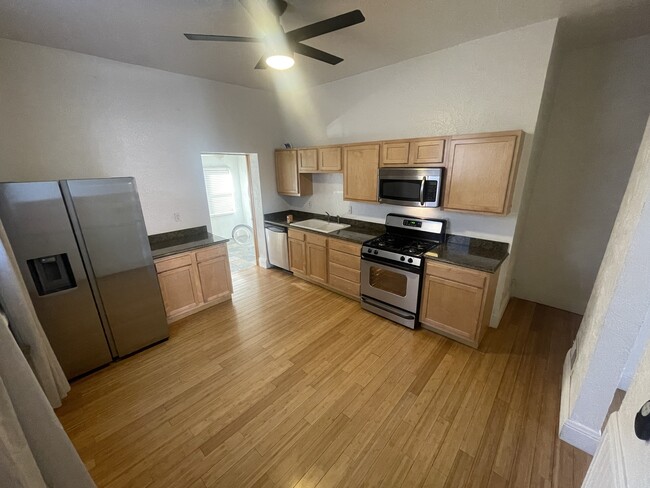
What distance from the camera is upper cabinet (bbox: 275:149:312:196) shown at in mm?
4230

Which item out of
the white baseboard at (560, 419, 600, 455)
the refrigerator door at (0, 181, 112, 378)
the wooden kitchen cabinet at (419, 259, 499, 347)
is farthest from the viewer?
the wooden kitchen cabinet at (419, 259, 499, 347)

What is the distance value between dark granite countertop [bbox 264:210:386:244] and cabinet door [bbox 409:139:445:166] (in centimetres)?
111

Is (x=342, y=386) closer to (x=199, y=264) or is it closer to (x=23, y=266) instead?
(x=199, y=264)

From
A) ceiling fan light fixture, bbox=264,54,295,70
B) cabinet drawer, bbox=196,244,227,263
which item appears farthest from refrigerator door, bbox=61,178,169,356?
ceiling fan light fixture, bbox=264,54,295,70

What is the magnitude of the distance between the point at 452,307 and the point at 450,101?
223 centimetres

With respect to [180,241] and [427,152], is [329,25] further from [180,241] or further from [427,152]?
[180,241]

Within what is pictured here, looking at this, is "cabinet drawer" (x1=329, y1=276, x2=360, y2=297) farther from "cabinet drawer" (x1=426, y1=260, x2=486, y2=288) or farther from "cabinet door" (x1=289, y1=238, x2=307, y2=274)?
"cabinet drawer" (x1=426, y1=260, x2=486, y2=288)

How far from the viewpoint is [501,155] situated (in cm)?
233

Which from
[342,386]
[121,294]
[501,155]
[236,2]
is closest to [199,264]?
[121,294]

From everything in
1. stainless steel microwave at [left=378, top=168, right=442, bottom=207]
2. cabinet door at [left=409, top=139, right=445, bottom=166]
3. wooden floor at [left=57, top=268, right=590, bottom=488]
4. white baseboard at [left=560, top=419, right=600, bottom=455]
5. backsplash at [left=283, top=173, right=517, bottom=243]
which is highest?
cabinet door at [left=409, top=139, right=445, bottom=166]

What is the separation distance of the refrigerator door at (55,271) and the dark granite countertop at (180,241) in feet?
2.43

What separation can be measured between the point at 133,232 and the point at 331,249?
2.28 metres

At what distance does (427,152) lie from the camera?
2.75 meters

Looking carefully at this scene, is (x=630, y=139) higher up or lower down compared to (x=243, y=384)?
higher up
